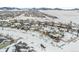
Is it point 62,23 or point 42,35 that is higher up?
point 62,23
